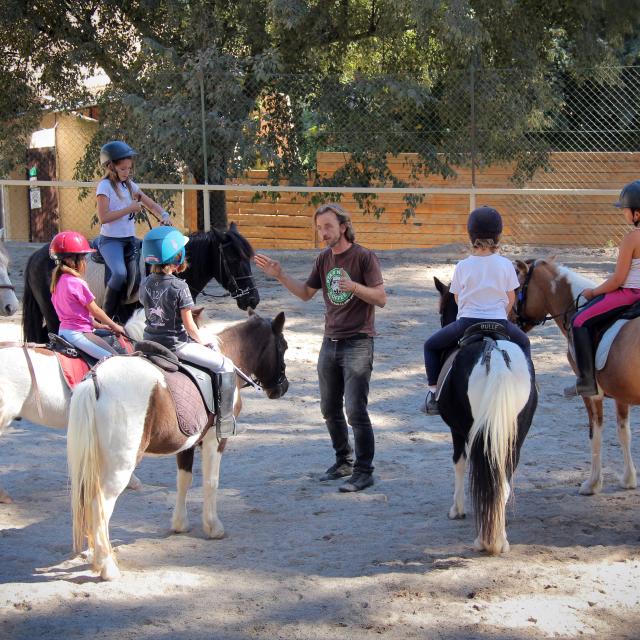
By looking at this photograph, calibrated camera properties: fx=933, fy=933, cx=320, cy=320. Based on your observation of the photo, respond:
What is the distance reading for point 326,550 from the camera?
5.53 metres

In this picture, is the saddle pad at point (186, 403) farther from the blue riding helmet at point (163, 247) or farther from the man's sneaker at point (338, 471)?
the man's sneaker at point (338, 471)

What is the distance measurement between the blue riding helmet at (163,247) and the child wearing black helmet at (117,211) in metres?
2.67

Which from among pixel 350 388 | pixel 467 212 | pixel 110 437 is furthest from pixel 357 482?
pixel 467 212

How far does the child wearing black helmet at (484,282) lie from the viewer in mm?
5465

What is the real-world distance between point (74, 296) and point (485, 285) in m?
2.62

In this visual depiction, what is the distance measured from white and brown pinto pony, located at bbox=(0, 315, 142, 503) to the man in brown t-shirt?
5.14 feet

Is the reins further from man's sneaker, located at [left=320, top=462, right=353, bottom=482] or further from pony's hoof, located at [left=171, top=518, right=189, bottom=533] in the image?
pony's hoof, located at [left=171, top=518, right=189, bottom=533]

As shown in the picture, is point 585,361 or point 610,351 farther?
point 585,361

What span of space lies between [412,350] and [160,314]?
5.72 meters

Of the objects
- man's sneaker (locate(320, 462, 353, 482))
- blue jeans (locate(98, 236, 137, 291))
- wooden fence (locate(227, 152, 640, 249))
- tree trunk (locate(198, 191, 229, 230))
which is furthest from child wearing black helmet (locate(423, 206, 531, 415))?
tree trunk (locate(198, 191, 229, 230))

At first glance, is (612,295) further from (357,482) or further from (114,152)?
(114,152)

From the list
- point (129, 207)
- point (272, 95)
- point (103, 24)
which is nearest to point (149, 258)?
point (129, 207)

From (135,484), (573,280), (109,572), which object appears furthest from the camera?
(573,280)

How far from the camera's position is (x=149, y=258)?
17.6ft
